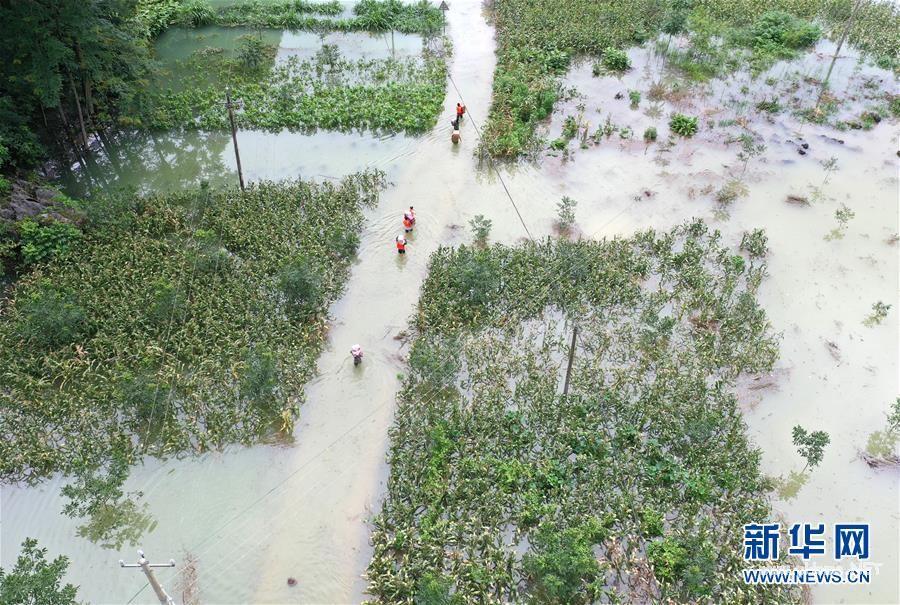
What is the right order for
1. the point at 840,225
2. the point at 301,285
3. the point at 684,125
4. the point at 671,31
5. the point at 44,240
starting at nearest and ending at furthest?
the point at 301,285
the point at 44,240
the point at 840,225
the point at 684,125
the point at 671,31

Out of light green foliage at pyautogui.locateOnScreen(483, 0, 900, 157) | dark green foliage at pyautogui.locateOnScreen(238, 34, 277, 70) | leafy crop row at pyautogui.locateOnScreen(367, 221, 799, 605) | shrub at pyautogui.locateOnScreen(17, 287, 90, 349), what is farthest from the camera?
light green foliage at pyautogui.locateOnScreen(483, 0, 900, 157)

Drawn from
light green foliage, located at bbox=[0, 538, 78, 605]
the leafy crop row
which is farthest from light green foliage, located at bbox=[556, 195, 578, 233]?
light green foliage, located at bbox=[0, 538, 78, 605]

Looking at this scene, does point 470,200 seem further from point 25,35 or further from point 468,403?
point 25,35

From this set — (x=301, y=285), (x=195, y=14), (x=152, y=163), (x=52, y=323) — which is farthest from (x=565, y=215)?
(x=195, y=14)

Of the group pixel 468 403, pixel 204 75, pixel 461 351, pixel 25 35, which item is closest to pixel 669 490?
pixel 468 403

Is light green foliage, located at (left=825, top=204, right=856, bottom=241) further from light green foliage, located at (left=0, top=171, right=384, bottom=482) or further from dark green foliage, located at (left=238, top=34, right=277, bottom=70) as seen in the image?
dark green foliage, located at (left=238, top=34, right=277, bottom=70)

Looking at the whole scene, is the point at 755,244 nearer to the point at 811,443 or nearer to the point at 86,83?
the point at 811,443

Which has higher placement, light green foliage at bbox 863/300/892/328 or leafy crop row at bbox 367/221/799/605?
light green foliage at bbox 863/300/892/328
